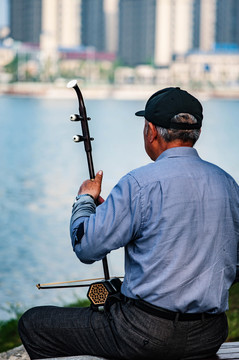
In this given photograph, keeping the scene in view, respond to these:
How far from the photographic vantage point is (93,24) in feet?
612

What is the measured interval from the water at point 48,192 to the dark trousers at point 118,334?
23.4 ft

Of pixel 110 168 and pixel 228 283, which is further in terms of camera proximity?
pixel 110 168

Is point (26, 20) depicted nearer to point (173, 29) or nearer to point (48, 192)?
point (173, 29)

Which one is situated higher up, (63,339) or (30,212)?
(63,339)

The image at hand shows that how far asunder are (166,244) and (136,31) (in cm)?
18249

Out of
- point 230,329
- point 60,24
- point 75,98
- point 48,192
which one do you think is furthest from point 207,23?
point 230,329

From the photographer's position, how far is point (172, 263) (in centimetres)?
233

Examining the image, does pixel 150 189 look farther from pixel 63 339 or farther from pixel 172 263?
pixel 63 339

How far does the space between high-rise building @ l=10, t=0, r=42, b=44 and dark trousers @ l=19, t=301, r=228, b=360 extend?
6830 inches

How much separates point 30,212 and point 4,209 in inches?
38.8

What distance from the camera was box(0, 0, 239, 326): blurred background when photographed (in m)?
15.5

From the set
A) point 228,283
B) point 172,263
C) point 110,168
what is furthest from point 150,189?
point 110,168

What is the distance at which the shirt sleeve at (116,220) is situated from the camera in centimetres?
230

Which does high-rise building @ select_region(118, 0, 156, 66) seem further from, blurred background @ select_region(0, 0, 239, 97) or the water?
the water
